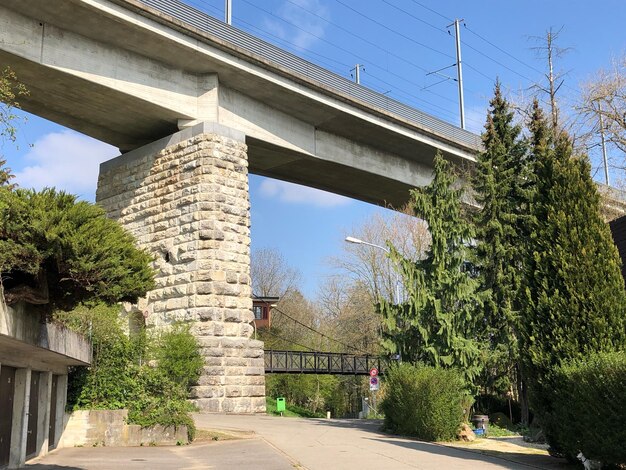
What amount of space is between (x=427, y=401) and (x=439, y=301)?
3329 millimetres

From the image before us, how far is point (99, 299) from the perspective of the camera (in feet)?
31.2

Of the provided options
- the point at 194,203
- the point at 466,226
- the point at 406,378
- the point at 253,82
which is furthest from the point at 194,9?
the point at 406,378

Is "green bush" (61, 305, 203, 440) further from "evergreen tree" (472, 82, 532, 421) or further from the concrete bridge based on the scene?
"evergreen tree" (472, 82, 532, 421)

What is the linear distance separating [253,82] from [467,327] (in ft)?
34.0

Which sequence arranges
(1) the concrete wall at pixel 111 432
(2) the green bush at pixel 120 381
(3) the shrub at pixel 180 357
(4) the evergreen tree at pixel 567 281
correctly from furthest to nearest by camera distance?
(3) the shrub at pixel 180 357 → (2) the green bush at pixel 120 381 → (1) the concrete wall at pixel 111 432 → (4) the evergreen tree at pixel 567 281

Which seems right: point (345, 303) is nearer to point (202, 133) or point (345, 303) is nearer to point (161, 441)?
point (202, 133)

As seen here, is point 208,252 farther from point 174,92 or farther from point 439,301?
point 439,301

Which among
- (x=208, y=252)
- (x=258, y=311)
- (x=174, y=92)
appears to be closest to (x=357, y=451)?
(x=208, y=252)

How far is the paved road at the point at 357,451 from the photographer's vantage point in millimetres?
11414

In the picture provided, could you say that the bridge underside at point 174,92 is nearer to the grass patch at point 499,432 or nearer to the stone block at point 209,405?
the stone block at point 209,405

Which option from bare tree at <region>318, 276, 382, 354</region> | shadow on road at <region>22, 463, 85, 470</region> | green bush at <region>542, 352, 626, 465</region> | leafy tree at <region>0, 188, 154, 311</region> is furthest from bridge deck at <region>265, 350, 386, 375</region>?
leafy tree at <region>0, 188, 154, 311</region>

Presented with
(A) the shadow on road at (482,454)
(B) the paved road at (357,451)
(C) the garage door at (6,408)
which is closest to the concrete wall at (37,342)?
(C) the garage door at (6,408)

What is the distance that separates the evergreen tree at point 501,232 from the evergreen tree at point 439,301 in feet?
3.82

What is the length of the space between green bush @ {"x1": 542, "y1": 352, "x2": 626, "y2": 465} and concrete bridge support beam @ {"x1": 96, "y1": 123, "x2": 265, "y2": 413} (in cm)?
1090
